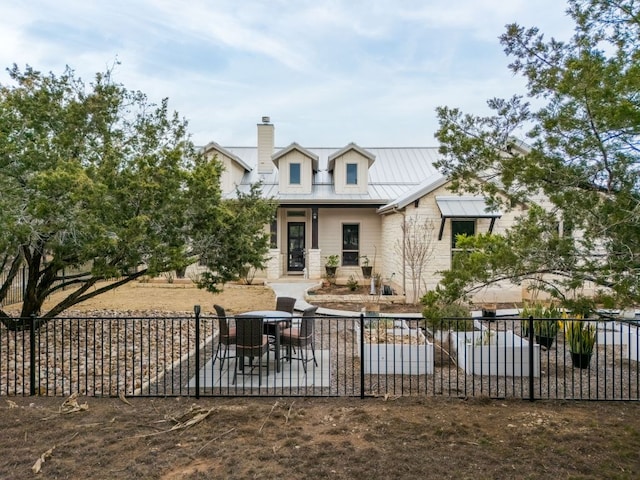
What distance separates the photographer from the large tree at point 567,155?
128 inches

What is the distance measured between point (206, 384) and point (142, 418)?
1307mm

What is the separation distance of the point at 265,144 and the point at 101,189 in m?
15.6

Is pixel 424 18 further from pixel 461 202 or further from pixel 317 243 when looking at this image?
pixel 317 243

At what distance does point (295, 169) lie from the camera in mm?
18641

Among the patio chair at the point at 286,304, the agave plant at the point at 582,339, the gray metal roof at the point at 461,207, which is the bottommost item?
the agave plant at the point at 582,339

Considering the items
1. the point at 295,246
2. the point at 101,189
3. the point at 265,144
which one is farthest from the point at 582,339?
the point at 265,144

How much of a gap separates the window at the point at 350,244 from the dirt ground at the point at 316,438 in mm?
13162

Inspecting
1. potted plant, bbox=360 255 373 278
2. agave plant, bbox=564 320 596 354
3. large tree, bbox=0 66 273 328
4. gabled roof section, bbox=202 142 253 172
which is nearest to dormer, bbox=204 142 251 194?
gabled roof section, bbox=202 142 253 172

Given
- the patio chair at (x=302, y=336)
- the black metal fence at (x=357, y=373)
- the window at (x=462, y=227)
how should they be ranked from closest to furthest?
the black metal fence at (x=357, y=373), the patio chair at (x=302, y=336), the window at (x=462, y=227)

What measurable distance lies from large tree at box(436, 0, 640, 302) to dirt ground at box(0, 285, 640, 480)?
1653mm

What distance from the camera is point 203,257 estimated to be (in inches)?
328

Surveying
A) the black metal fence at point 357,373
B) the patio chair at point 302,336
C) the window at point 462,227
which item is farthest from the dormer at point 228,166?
the patio chair at point 302,336

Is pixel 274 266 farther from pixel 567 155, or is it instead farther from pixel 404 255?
pixel 567 155

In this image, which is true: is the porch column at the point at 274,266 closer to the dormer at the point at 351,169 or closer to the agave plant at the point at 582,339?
the dormer at the point at 351,169
